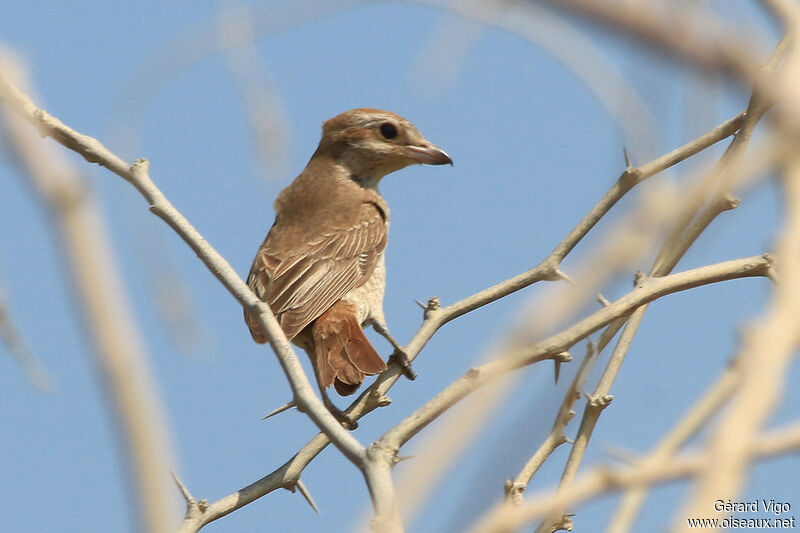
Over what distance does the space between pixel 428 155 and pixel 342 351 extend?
2.05m

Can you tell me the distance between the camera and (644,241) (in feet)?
4.63

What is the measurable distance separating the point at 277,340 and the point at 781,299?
6.21ft

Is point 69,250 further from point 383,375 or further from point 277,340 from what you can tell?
point 383,375

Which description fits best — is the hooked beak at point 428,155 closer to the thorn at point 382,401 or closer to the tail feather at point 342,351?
the tail feather at point 342,351

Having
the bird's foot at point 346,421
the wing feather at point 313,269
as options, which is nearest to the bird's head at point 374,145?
the wing feather at point 313,269

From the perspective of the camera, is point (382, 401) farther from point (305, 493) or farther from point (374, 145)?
point (374, 145)

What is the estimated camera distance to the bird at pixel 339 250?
4.80 metres

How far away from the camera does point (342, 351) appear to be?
15.7ft

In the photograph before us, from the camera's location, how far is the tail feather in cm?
452

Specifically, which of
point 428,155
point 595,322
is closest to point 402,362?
point 595,322

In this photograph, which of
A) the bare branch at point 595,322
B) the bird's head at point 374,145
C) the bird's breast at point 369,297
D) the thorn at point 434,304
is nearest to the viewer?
the bare branch at point 595,322

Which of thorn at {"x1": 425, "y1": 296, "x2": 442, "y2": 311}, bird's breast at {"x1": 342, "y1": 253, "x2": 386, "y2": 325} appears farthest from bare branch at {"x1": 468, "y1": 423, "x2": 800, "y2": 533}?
bird's breast at {"x1": 342, "y1": 253, "x2": 386, "y2": 325}

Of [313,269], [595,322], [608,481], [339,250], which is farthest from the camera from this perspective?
[339,250]

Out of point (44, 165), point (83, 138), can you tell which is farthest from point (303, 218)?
point (44, 165)
